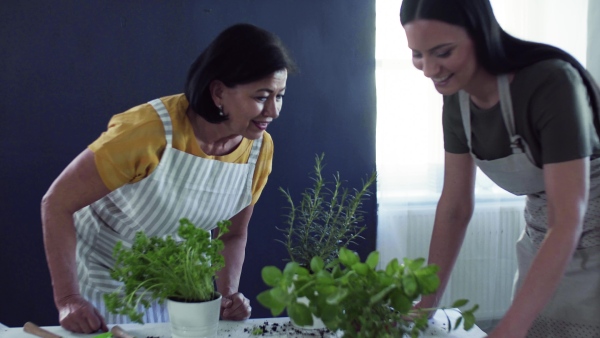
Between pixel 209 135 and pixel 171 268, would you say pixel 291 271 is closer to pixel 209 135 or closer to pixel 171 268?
pixel 171 268

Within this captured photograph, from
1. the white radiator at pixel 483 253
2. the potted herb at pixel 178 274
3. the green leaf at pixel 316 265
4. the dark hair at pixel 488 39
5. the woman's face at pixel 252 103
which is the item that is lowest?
the white radiator at pixel 483 253

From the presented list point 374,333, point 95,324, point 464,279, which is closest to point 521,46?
point 374,333

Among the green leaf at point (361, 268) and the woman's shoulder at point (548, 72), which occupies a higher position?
the woman's shoulder at point (548, 72)

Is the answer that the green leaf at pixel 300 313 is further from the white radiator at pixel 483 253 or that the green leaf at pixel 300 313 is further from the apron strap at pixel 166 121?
the white radiator at pixel 483 253

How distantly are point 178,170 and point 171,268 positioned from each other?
51cm

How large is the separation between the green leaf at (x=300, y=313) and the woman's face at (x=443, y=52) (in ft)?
2.02

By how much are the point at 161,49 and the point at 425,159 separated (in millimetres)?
1319

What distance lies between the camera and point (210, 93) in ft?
4.97

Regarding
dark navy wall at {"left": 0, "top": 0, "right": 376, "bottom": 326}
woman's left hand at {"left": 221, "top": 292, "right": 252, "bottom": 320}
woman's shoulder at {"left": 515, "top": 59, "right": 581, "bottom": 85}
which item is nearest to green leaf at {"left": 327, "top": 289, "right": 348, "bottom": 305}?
woman's left hand at {"left": 221, "top": 292, "right": 252, "bottom": 320}

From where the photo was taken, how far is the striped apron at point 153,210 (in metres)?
1.48

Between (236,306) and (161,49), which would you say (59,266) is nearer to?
(236,306)

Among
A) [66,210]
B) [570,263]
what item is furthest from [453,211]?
[66,210]

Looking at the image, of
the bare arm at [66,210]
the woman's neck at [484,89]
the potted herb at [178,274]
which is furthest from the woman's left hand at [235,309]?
the woman's neck at [484,89]

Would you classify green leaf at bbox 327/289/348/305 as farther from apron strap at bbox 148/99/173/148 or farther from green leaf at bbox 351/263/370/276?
apron strap at bbox 148/99/173/148
